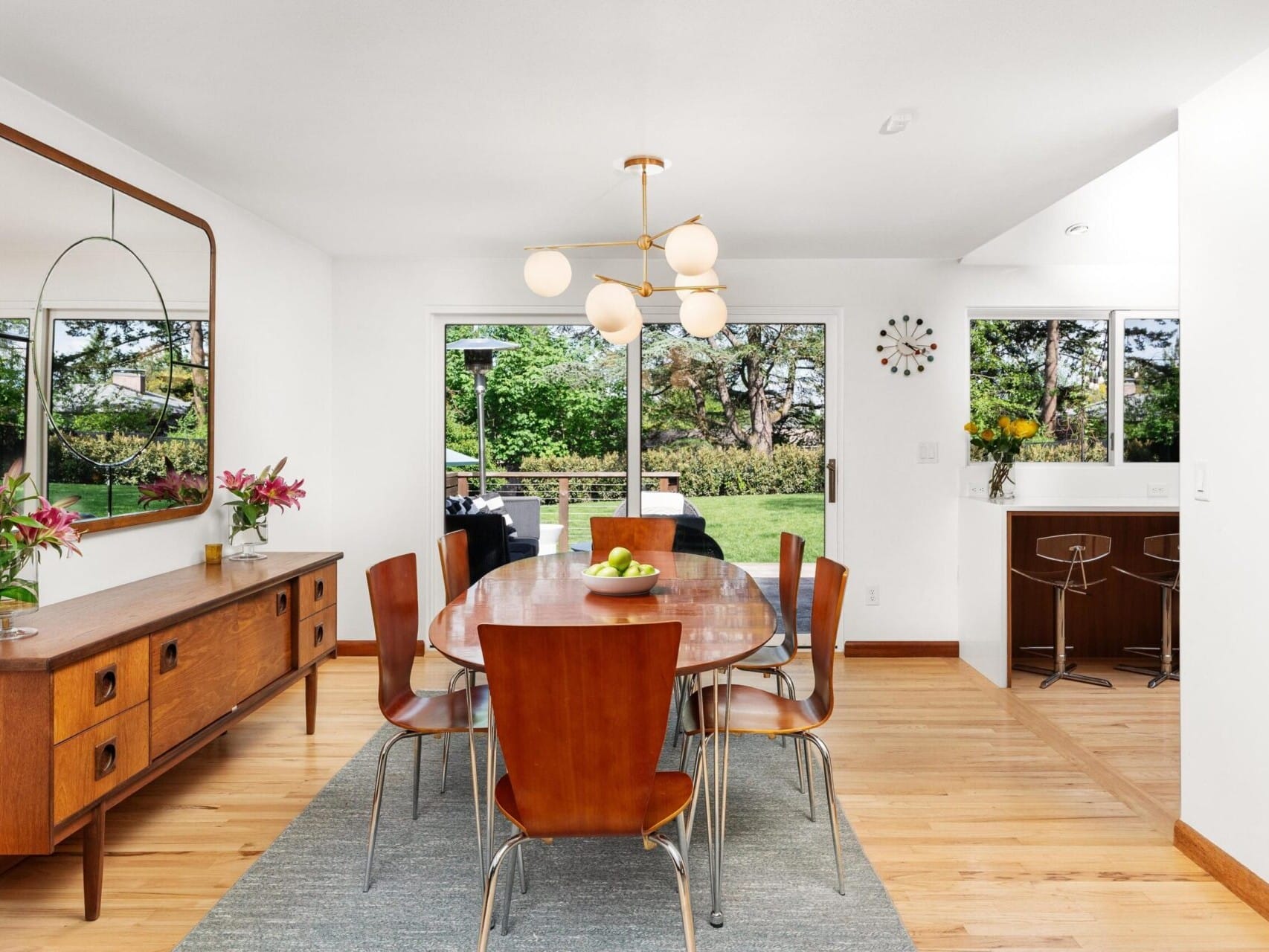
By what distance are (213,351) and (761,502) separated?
9.94 ft

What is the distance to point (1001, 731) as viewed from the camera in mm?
3688

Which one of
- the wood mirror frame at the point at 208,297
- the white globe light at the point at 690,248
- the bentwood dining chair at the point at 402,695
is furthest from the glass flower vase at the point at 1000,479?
the wood mirror frame at the point at 208,297

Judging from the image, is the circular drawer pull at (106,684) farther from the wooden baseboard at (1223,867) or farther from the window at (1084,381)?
the window at (1084,381)

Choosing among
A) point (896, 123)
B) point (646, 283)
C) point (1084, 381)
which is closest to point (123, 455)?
point (646, 283)

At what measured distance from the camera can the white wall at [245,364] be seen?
2852mm

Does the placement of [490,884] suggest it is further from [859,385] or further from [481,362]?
[859,385]

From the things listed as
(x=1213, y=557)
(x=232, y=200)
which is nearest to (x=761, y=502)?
(x=1213, y=557)

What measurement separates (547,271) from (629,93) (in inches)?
24.8

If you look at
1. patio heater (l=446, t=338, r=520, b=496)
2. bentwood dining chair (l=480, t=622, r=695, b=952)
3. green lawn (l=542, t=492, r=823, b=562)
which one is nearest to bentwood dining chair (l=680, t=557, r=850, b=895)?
bentwood dining chair (l=480, t=622, r=695, b=952)

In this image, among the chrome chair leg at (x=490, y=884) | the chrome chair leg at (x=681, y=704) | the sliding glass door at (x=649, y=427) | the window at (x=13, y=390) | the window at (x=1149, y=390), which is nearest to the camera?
the chrome chair leg at (x=490, y=884)

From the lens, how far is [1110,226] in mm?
4504

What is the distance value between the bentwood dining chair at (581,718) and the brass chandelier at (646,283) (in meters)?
1.42

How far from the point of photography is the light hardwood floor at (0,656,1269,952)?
7.11 ft

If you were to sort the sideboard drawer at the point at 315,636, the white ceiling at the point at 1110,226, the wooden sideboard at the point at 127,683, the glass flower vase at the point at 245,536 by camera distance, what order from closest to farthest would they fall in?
the wooden sideboard at the point at 127,683, the sideboard drawer at the point at 315,636, the glass flower vase at the point at 245,536, the white ceiling at the point at 1110,226
